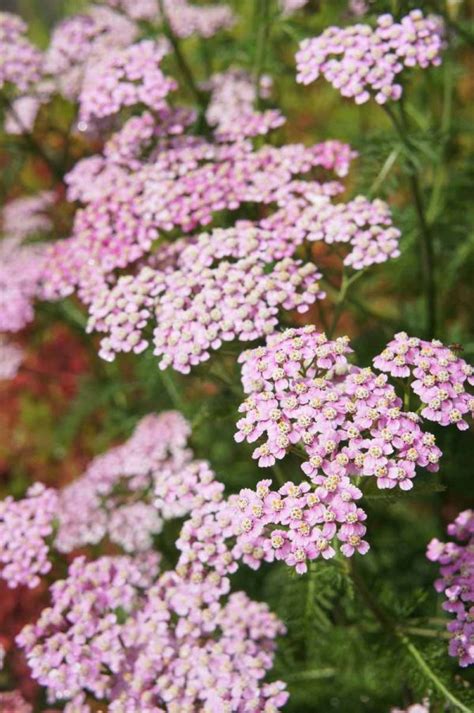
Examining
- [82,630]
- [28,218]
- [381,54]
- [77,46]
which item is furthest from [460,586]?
[28,218]

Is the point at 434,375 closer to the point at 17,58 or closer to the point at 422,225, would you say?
Answer: the point at 422,225

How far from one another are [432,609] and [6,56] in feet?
9.00

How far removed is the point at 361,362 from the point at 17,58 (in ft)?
6.45

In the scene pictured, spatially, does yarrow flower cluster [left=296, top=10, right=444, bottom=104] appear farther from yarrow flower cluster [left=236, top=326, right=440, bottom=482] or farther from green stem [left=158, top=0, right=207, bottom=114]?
yarrow flower cluster [left=236, top=326, right=440, bottom=482]

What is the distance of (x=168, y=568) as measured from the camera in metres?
3.31

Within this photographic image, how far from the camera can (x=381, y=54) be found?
2799 millimetres

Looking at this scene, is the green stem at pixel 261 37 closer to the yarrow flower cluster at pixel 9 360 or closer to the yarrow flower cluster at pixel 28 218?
the yarrow flower cluster at pixel 28 218

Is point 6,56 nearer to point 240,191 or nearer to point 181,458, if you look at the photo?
point 240,191

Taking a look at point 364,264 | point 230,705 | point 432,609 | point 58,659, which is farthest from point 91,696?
point 364,264

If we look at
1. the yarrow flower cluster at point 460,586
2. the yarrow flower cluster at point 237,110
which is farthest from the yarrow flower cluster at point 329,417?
the yarrow flower cluster at point 237,110

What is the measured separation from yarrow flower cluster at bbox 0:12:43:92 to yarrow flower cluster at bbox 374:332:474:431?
212 cm

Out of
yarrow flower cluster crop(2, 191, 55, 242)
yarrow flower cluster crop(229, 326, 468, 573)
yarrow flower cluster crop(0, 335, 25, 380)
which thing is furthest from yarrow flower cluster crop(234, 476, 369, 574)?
yarrow flower cluster crop(2, 191, 55, 242)

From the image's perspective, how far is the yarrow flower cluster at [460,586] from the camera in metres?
2.27

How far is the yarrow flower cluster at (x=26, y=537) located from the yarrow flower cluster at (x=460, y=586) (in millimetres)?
1236
